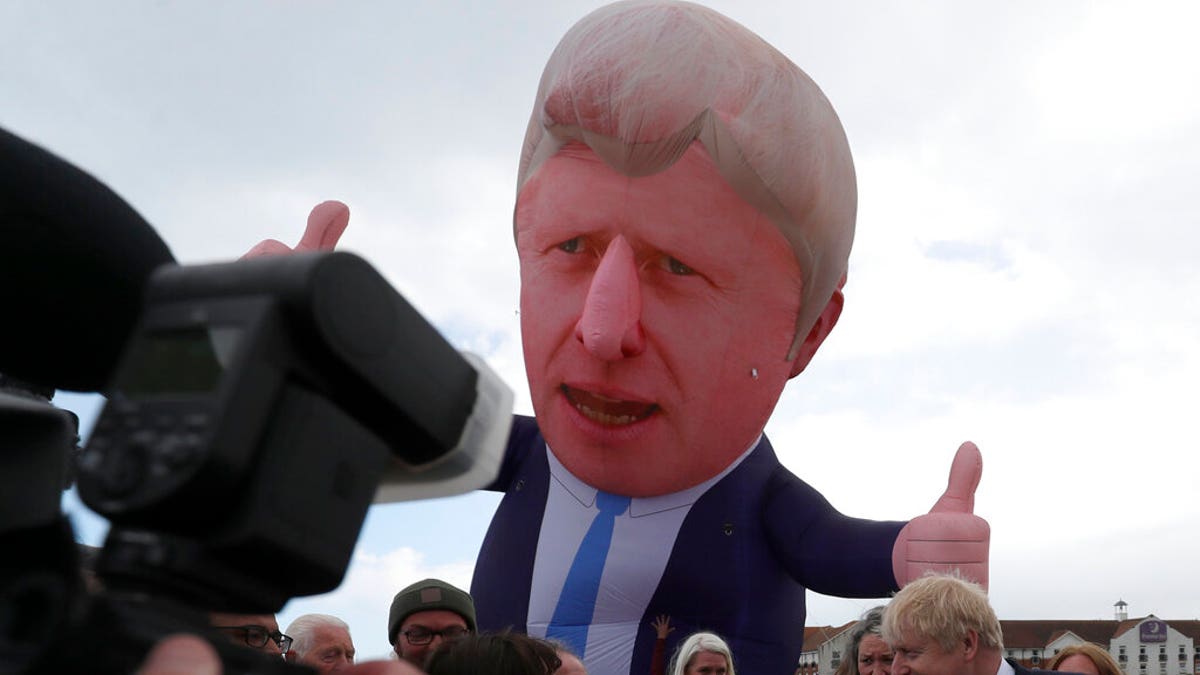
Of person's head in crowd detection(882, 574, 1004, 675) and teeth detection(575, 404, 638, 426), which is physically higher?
teeth detection(575, 404, 638, 426)

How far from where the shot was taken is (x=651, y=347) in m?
4.10

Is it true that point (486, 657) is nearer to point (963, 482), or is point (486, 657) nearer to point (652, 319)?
point (652, 319)

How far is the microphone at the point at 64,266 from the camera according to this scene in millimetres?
973

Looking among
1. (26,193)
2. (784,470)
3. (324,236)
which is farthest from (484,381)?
(324,236)

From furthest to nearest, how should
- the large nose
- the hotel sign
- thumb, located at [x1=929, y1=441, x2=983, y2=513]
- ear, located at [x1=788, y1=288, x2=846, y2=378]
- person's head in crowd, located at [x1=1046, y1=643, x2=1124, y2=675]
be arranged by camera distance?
the hotel sign < ear, located at [x1=788, y1=288, x2=846, y2=378] < thumb, located at [x1=929, y1=441, x2=983, y2=513] < the large nose < person's head in crowd, located at [x1=1046, y1=643, x2=1124, y2=675]

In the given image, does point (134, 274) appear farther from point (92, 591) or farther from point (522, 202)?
point (522, 202)

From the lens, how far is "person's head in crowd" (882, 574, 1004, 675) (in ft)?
9.07

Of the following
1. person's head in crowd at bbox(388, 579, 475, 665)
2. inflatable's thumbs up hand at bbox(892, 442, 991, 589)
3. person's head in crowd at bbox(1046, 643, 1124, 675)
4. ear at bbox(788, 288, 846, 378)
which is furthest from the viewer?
ear at bbox(788, 288, 846, 378)

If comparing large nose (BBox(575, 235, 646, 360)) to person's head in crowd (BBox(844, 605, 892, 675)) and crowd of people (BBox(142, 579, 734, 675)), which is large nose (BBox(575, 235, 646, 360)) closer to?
crowd of people (BBox(142, 579, 734, 675))

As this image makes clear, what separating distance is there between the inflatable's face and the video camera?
313 centimetres

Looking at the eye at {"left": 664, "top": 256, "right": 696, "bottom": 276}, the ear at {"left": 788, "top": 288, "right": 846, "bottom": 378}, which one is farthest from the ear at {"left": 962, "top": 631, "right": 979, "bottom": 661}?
the ear at {"left": 788, "top": 288, "right": 846, "bottom": 378}

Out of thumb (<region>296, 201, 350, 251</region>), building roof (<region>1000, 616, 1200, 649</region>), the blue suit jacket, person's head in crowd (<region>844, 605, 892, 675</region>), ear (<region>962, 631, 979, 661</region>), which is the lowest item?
ear (<region>962, 631, 979, 661</region>)

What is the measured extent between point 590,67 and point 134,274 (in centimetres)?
327

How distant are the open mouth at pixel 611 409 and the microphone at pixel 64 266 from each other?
3.19 meters
